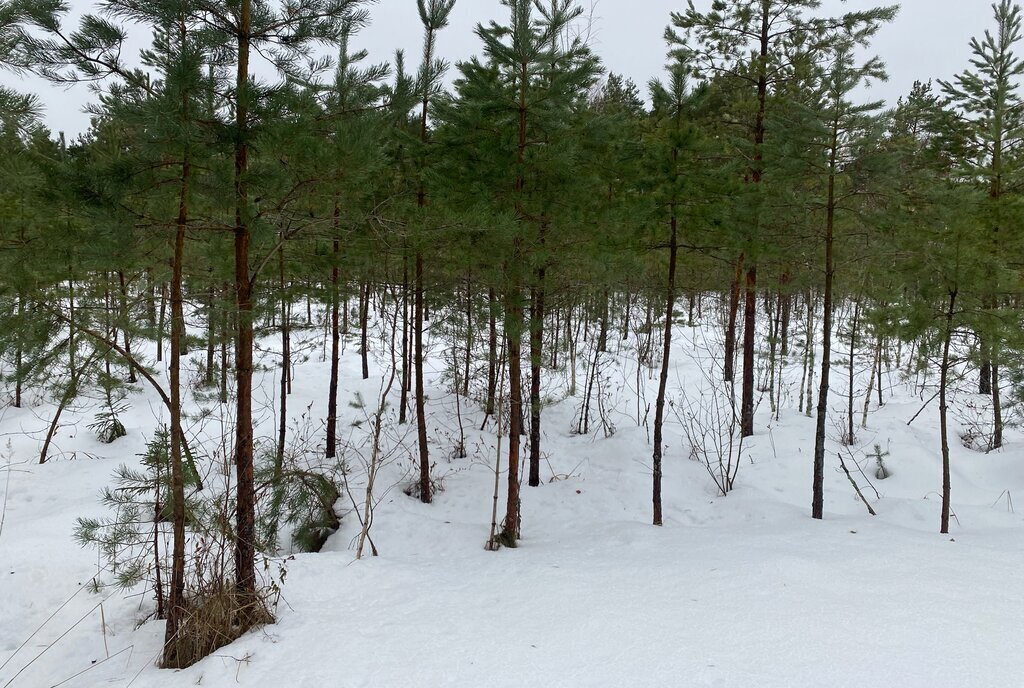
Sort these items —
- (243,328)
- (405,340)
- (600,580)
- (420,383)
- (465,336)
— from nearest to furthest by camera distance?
(243,328) < (600,580) < (465,336) < (420,383) < (405,340)

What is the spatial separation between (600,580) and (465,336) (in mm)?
3992

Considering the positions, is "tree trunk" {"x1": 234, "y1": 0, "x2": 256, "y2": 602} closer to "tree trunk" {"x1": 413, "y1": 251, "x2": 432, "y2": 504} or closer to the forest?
the forest

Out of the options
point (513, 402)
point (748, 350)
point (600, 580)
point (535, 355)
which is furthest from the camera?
point (748, 350)

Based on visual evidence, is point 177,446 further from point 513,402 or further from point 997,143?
point 997,143

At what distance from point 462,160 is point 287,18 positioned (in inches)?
116

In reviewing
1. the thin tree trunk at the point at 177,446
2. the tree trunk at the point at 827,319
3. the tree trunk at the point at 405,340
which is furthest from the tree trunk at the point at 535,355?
the thin tree trunk at the point at 177,446

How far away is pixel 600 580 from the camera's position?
5352 millimetres

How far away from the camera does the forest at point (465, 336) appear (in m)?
3.85

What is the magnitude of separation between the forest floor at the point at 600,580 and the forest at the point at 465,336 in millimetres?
49

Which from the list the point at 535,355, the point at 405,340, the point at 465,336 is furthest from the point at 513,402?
the point at 405,340

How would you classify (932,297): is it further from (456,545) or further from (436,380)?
(436,380)

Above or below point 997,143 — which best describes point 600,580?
below

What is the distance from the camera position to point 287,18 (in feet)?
13.7

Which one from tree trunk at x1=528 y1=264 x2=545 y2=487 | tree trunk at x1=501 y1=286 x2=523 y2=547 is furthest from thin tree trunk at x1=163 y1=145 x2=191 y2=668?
tree trunk at x1=528 y1=264 x2=545 y2=487
